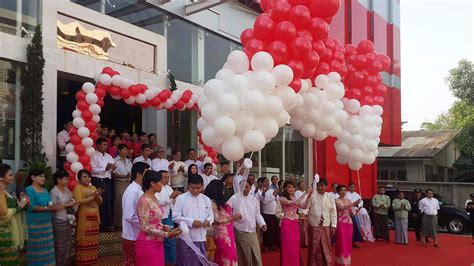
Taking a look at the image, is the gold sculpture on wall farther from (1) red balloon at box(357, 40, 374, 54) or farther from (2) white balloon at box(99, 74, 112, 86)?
(1) red balloon at box(357, 40, 374, 54)

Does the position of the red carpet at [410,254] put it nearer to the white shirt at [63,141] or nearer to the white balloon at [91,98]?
the white shirt at [63,141]

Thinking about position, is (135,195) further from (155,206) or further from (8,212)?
(8,212)

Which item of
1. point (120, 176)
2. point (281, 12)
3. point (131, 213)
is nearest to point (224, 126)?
point (131, 213)

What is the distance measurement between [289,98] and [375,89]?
83.7 inches

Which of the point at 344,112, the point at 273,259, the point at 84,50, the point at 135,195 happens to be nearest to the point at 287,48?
the point at 344,112

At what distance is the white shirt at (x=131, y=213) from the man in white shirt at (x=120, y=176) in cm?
265

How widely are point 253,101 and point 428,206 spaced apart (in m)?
9.10

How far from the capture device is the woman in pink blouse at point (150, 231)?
15.4 ft

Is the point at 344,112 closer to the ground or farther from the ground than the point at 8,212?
farther from the ground

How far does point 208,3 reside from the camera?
33.1 feet

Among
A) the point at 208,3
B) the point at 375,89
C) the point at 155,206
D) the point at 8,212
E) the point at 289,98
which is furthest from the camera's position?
the point at 208,3

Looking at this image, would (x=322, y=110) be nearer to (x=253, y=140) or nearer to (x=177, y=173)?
(x=253, y=140)

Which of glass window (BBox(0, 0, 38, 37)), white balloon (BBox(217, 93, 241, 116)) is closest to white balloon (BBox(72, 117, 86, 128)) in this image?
glass window (BBox(0, 0, 38, 37))

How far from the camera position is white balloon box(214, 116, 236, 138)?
5.46 m
